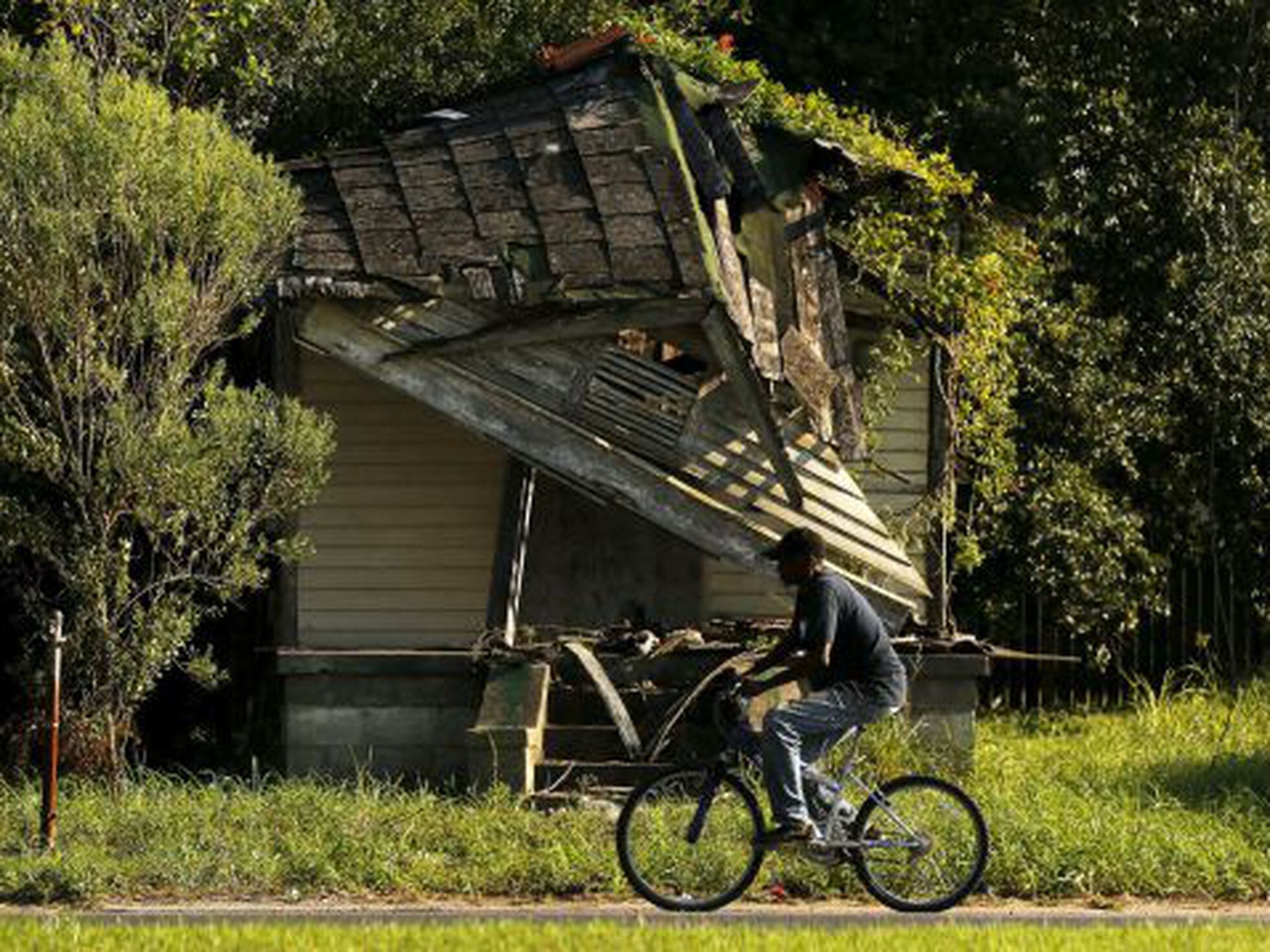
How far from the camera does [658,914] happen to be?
552 inches

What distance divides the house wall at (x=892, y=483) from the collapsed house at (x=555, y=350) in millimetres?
577

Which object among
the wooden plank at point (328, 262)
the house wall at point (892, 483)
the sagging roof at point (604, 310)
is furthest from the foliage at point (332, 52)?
the house wall at point (892, 483)

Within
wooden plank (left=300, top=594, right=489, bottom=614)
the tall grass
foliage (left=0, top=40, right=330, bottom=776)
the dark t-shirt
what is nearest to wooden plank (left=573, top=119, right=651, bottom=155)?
foliage (left=0, top=40, right=330, bottom=776)

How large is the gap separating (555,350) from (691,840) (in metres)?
6.21

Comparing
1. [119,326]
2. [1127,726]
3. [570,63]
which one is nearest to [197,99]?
[570,63]

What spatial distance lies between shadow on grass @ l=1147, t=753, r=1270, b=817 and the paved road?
2.52m

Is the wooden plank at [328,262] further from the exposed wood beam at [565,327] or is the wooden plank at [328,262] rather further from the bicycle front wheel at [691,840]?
the bicycle front wheel at [691,840]

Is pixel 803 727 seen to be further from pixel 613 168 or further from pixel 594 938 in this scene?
pixel 613 168

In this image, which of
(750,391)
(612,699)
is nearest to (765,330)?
(750,391)

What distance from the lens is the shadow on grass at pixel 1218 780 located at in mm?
17750

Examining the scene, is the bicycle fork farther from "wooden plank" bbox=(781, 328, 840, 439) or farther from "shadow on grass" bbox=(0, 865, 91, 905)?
"wooden plank" bbox=(781, 328, 840, 439)

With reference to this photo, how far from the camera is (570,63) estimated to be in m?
20.7

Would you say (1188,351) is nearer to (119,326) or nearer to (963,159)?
(963,159)

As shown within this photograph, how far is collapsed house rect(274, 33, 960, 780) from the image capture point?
63.2ft
